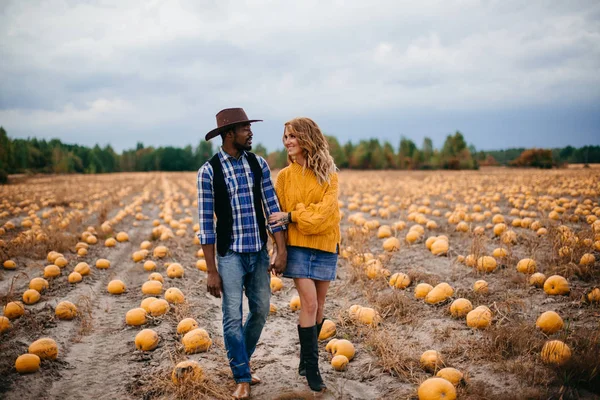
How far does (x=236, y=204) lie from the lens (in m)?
3.32

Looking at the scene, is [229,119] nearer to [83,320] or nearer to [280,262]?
[280,262]

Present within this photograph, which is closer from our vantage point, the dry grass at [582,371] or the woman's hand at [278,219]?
the dry grass at [582,371]

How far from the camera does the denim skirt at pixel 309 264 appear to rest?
3.38 meters

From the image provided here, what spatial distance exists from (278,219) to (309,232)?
294mm

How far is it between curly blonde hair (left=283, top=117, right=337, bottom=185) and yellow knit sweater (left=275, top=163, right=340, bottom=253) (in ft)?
0.25

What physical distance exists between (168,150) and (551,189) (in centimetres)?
8244

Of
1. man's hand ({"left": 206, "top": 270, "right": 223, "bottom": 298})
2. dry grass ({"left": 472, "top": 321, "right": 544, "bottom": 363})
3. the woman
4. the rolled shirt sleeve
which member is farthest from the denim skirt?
dry grass ({"left": 472, "top": 321, "right": 544, "bottom": 363})

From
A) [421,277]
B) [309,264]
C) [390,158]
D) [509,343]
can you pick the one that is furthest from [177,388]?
[390,158]

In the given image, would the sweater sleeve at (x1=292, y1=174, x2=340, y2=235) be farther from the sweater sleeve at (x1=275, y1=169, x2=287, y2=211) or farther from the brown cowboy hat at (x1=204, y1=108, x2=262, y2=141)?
the brown cowboy hat at (x1=204, y1=108, x2=262, y2=141)

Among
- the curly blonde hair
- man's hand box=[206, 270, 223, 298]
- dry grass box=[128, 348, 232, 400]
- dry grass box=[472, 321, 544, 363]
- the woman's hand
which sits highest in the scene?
the curly blonde hair

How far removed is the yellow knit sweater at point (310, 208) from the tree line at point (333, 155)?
38.3 meters

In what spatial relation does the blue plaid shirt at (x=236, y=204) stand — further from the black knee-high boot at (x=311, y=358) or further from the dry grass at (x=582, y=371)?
the dry grass at (x=582, y=371)

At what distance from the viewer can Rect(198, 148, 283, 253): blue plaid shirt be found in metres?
3.22

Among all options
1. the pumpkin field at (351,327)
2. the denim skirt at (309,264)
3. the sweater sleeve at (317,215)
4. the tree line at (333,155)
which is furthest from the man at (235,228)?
the tree line at (333,155)
